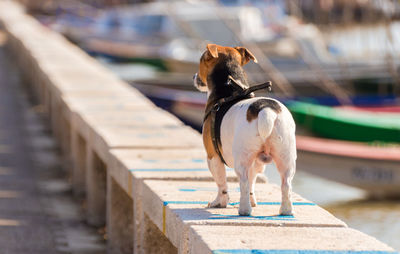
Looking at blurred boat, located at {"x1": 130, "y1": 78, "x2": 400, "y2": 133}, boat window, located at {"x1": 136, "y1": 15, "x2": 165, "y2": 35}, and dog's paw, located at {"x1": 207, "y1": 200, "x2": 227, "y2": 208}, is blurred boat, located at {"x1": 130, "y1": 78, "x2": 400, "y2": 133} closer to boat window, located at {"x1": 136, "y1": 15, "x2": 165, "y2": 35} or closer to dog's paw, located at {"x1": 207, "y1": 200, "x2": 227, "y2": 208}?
dog's paw, located at {"x1": 207, "y1": 200, "x2": 227, "y2": 208}

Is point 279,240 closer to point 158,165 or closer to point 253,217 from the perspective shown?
point 253,217

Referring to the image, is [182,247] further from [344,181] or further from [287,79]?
[287,79]

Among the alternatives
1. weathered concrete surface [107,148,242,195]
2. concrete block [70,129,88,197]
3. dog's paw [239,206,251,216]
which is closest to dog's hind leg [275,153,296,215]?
dog's paw [239,206,251,216]

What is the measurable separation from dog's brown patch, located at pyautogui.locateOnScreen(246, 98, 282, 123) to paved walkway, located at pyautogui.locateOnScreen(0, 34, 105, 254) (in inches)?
113

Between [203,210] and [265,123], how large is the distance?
0.81 m

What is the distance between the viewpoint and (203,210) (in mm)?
5426

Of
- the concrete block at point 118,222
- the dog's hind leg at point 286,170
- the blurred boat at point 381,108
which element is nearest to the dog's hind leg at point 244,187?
the dog's hind leg at point 286,170

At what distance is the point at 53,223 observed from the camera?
8.31 metres

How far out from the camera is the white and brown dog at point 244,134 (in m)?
4.98

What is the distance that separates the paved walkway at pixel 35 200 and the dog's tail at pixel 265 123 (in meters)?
2.93

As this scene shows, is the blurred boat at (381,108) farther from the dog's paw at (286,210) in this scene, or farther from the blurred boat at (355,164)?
the dog's paw at (286,210)

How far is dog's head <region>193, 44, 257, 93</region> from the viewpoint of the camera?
559 centimetres

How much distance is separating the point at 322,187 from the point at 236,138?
41.6ft

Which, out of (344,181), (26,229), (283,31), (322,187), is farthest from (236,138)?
(283,31)
